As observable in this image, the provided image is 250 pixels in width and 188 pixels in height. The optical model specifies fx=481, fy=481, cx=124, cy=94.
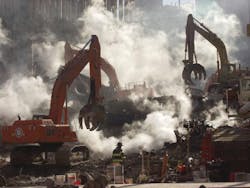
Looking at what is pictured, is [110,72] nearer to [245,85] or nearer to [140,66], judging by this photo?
[245,85]

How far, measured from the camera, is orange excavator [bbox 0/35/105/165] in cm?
1977

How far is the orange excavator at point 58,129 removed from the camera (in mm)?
19766

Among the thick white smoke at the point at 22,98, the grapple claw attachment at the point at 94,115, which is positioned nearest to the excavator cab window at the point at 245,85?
the grapple claw attachment at the point at 94,115

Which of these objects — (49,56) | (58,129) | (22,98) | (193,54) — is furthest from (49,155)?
(49,56)

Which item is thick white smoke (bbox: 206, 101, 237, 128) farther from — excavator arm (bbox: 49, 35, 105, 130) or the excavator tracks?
the excavator tracks

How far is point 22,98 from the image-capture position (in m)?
35.6

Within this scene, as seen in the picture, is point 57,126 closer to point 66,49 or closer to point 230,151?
point 230,151

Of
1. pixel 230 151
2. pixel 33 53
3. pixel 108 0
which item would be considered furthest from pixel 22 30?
pixel 230 151

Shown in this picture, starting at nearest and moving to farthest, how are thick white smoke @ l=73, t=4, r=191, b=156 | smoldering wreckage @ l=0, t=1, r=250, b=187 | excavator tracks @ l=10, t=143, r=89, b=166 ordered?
smoldering wreckage @ l=0, t=1, r=250, b=187, excavator tracks @ l=10, t=143, r=89, b=166, thick white smoke @ l=73, t=4, r=191, b=156

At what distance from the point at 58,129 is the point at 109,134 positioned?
792cm

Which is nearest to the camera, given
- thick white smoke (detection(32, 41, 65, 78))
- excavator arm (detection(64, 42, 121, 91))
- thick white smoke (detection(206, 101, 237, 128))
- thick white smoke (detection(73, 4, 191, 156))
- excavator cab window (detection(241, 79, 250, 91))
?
excavator cab window (detection(241, 79, 250, 91))

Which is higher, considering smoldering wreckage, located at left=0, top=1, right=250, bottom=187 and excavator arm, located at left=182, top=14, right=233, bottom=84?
excavator arm, located at left=182, top=14, right=233, bottom=84

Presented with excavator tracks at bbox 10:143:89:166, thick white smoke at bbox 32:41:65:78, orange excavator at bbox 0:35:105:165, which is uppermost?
thick white smoke at bbox 32:41:65:78

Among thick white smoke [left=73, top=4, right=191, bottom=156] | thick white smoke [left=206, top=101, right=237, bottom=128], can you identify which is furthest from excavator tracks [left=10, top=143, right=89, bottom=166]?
thick white smoke [left=206, top=101, right=237, bottom=128]
